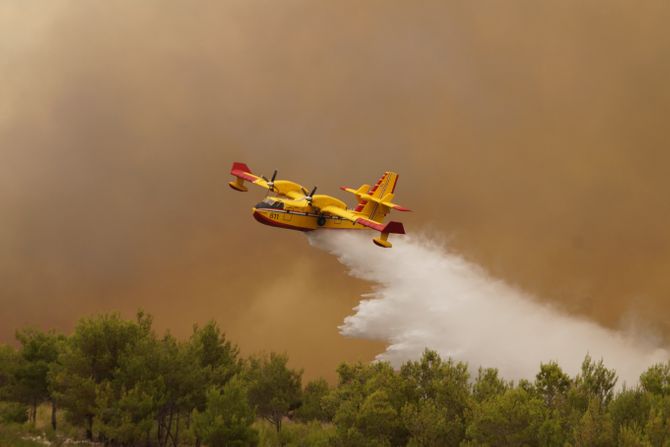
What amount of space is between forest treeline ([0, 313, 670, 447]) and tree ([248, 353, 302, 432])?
441 inches

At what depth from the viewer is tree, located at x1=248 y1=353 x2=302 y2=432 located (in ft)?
252

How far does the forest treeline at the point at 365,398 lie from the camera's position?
49250mm

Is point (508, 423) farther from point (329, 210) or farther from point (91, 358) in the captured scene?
point (91, 358)

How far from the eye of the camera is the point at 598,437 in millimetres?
45125

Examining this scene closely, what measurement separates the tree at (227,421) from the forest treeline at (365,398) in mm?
76

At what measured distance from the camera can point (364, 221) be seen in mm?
65188

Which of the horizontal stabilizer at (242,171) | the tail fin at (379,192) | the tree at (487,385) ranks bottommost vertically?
the tree at (487,385)

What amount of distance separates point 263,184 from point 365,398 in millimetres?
28572

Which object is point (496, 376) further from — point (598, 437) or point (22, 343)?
point (22, 343)

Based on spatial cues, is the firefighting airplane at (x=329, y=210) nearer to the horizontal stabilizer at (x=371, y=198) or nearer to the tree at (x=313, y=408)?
the horizontal stabilizer at (x=371, y=198)

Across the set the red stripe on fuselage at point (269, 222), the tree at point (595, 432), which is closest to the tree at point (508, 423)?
the tree at point (595, 432)

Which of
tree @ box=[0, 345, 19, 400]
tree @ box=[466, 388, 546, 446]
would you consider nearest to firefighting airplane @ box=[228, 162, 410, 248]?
tree @ box=[466, 388, 546, 446]

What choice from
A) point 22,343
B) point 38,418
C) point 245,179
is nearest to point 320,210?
point 245,179

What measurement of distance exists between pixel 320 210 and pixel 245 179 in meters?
15.9
